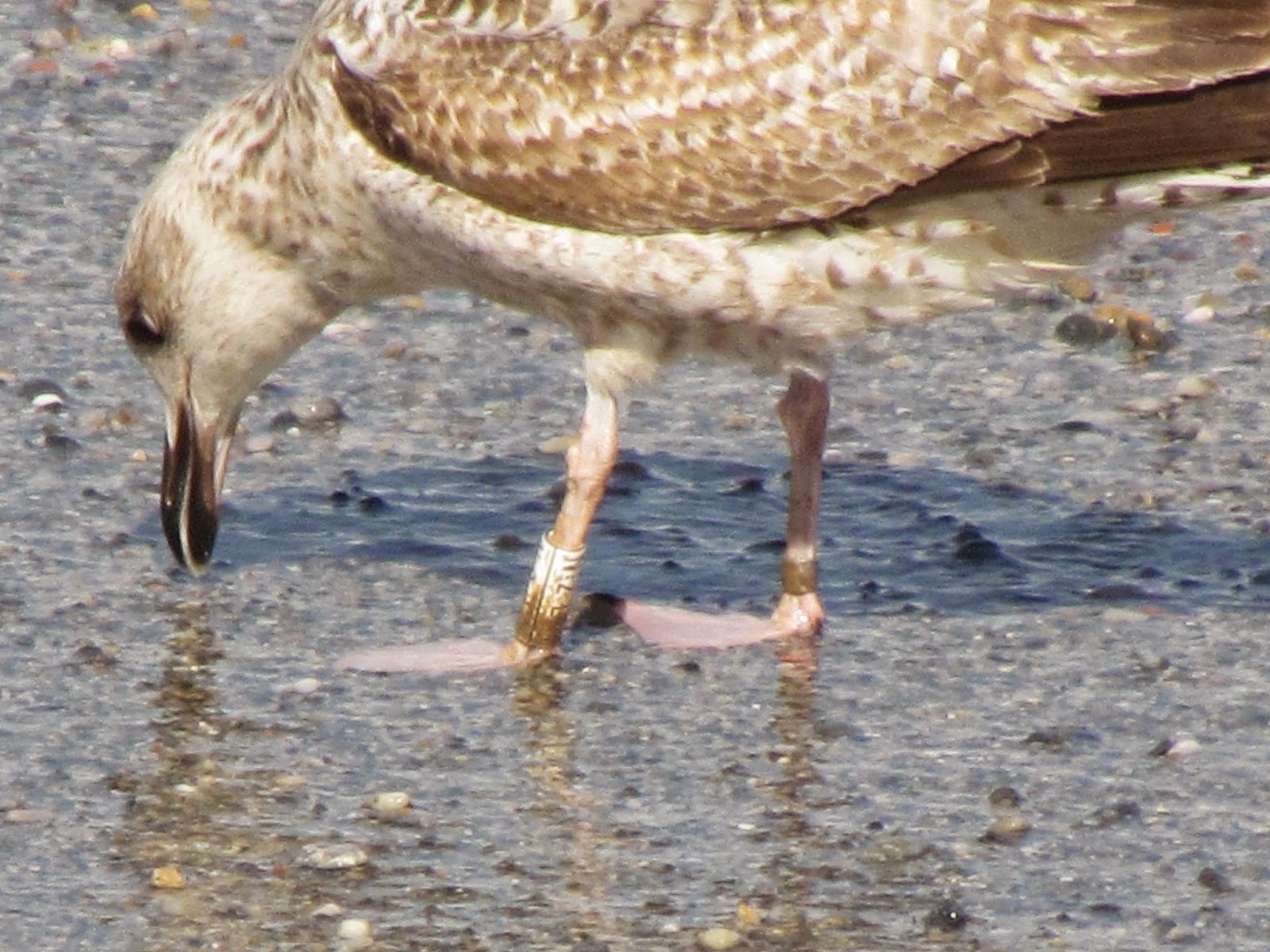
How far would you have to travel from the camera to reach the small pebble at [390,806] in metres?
5.52

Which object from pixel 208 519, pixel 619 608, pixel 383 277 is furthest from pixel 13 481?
pixel 619 608

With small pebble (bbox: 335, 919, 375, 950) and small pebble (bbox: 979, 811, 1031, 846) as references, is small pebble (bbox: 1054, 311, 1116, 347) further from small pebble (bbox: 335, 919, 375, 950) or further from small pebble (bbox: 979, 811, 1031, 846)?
small pebble (bbox: 335, 919, 375, 950)

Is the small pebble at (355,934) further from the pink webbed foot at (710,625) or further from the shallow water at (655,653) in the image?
the pink webbed foot at (710,625)

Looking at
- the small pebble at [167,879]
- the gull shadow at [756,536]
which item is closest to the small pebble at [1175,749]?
the gull shadow at [756,536]

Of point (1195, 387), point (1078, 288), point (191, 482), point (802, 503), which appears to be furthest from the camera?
point (1078, 288)

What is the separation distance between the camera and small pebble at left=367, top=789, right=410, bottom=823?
552 cm

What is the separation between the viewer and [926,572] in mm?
6848

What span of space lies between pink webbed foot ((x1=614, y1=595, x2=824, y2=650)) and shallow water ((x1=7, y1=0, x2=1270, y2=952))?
8 centimetres

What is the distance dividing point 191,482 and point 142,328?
419mm

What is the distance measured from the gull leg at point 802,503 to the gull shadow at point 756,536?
0.17 m

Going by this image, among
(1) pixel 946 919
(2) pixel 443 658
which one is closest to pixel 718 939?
(1) pixel 946 919

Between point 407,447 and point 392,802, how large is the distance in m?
2.18

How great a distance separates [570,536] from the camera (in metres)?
6.41

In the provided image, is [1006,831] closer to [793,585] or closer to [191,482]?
[793,585]
